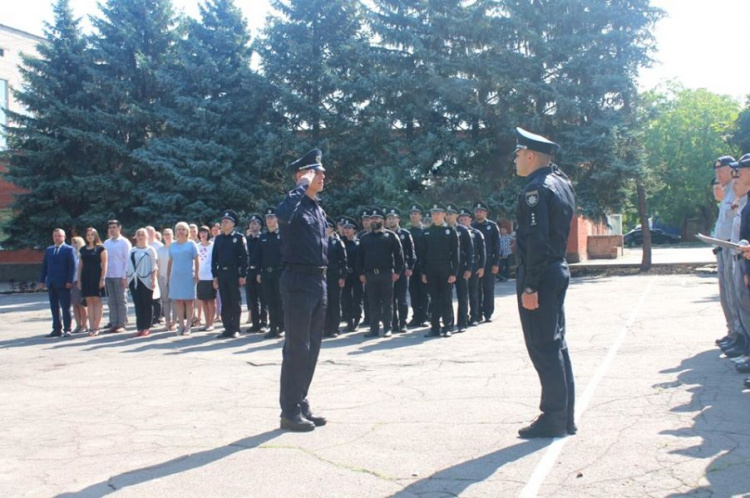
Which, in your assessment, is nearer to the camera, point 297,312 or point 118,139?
point 297,312

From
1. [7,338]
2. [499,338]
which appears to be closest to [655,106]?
[499,338]

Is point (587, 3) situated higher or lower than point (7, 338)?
higher

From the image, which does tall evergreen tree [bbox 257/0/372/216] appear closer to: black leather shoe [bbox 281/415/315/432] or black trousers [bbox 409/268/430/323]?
black trousers [bbox 409/268/430/323]

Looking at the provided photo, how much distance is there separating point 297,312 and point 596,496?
2745mm

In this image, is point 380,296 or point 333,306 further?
point 380,296

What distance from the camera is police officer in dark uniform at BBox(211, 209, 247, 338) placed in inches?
494

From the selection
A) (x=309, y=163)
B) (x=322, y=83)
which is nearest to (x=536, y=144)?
(x=309, y=163)

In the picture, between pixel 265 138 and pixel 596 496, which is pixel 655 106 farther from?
pixel 596 496

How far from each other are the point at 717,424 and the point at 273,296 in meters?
8.15

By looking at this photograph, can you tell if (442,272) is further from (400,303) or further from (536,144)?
(536,144)

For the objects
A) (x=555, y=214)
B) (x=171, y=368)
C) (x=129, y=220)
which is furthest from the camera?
(x=129, y=220)

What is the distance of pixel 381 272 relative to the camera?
12.1 meters

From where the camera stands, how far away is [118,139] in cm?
3022

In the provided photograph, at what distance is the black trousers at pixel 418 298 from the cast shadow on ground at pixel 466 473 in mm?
8102
